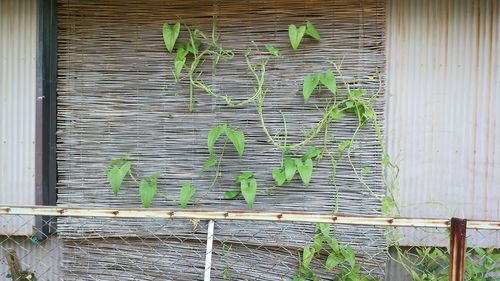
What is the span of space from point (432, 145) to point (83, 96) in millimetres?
2367

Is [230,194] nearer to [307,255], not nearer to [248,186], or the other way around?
[248,186]

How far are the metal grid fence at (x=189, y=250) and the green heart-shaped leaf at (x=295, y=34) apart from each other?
45.6 inches

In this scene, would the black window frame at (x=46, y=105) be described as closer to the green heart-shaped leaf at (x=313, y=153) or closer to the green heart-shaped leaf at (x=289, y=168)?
the green heart-shaped leaf at (x=289, y=168)

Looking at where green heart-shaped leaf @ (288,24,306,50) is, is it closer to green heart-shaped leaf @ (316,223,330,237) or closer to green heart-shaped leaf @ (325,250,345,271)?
green heart-shaped leaf @ (316,223,330,237)

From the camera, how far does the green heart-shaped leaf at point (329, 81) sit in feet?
11.8

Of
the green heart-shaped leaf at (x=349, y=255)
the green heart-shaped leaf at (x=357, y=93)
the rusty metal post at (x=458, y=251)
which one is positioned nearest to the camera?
the rusty metal post at (x=458, y=251)

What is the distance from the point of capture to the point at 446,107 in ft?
12.3

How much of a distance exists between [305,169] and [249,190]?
15.0 inches

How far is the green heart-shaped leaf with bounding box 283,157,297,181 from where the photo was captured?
3605 millimetres

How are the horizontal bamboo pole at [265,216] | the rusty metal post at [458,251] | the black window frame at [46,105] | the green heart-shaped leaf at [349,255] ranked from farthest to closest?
1. the black window frame at [46,105]
2. the green heart-shaped leaf at [349,255]
3. the horizontal bamboo pole at [265,216]
4. the rusty metal post at [458,251]

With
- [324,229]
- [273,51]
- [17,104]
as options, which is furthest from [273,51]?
[17,104]

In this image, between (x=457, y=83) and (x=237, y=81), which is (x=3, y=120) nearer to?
(x=237, y=81)

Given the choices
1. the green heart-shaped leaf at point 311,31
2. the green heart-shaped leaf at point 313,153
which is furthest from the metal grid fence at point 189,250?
the green heart-shaped leaf at point 311,31

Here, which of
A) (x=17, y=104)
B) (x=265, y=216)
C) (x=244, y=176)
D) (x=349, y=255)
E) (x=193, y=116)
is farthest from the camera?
(x=17, y=104)
